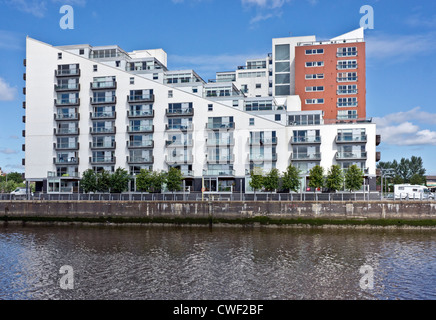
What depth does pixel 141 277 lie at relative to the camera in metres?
29.3

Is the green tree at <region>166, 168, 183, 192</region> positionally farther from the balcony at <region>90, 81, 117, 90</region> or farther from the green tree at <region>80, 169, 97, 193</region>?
the balcony at <region>90, 81, 117, 90</region>

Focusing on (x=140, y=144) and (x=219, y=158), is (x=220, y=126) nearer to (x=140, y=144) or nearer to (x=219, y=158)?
(x=219, y=158)

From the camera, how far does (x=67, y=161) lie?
266 feet

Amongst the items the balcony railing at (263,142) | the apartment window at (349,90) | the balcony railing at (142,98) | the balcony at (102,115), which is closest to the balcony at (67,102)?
the balcony at (102,115)

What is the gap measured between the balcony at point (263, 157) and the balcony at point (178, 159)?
467 inches

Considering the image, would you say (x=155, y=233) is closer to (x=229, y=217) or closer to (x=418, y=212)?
(x=229, y=217)

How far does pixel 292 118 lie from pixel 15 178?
168 meters

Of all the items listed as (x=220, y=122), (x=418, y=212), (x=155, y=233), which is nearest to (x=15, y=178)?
(x=220, y=122)

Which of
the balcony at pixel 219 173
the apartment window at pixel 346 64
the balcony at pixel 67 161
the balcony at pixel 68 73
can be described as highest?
the apartment window at pixel 346 64

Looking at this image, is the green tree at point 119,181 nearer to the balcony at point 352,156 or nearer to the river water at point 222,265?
the river water at point 222,265

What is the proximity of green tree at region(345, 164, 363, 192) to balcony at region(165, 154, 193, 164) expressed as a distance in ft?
95.1

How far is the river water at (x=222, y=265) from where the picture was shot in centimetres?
2591

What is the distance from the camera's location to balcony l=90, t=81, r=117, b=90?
79875mm

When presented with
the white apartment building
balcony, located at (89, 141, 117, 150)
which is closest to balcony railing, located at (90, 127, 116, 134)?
A: the white apartment building
